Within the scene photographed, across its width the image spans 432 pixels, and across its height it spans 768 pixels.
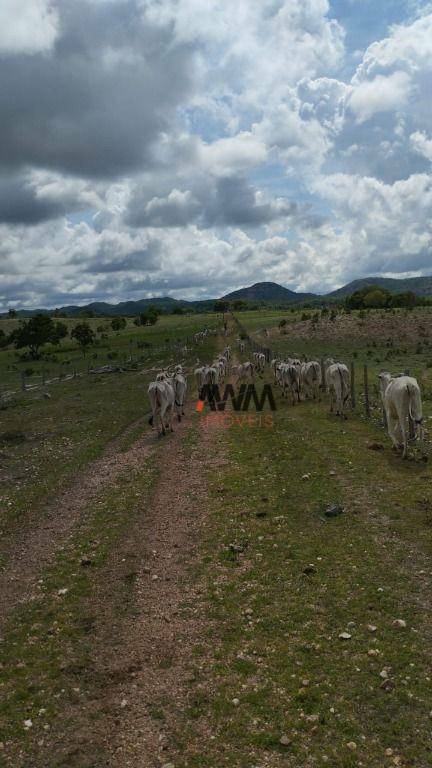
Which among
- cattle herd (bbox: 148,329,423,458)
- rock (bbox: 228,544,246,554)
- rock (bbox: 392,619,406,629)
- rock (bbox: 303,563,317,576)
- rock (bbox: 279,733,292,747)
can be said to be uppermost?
cattle herd (bbox: 148,329,423,458)

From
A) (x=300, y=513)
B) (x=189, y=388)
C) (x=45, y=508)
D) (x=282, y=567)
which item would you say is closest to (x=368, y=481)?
(x=300, y=513)

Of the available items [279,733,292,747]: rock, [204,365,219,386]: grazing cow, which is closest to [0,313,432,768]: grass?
[279,733,292,747]: rock

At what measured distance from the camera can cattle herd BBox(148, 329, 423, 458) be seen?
14.3m

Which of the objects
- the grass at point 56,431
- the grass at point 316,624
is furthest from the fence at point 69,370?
the grass at point 316,624

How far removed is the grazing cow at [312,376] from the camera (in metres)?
24.8

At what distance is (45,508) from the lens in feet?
42.7

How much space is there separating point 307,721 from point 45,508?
9309 mm

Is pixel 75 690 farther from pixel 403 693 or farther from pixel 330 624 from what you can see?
pixel 403 693

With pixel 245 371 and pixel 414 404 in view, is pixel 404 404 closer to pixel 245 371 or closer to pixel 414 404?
pixel 414 404

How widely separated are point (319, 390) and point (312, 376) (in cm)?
83

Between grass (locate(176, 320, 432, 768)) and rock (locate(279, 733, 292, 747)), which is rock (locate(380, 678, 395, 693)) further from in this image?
rock (locate(279, 733, 292, 747))

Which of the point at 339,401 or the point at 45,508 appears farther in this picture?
the point at 339,401

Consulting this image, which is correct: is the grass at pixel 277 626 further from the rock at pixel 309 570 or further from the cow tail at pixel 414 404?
the cow tail at pixel 414 404

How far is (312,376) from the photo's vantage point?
82.3ft
